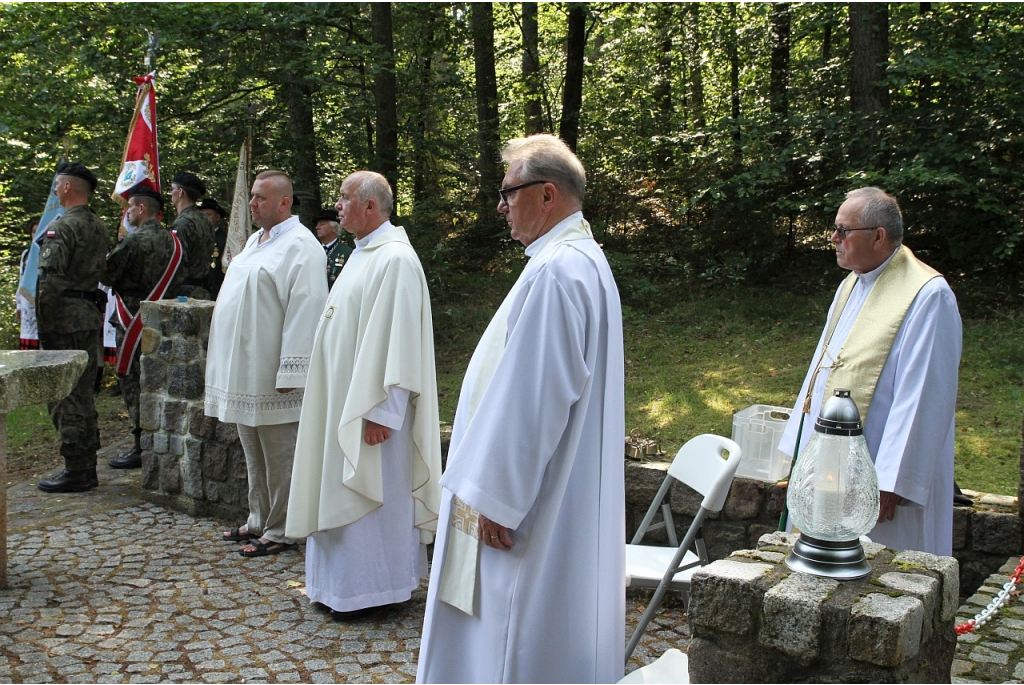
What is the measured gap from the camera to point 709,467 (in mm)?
3648

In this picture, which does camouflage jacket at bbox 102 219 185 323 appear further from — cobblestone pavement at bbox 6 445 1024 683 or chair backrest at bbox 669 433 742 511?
chair backrest at bbox 669 433 742 511

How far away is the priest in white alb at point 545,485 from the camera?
8.95 feet

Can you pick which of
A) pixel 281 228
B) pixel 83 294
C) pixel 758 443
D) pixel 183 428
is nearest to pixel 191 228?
pixel 83 294

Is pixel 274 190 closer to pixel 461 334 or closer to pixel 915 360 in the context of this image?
pixel 915 360

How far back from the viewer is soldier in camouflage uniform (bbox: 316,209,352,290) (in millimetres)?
8664

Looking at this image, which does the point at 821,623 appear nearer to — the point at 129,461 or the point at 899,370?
the point at 899,370

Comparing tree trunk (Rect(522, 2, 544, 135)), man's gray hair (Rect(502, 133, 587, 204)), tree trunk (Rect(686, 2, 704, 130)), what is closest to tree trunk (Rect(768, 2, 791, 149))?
tree trunk (Rect(686, 2, 704, 130))

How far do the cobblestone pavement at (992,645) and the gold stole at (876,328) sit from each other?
0.93 meters

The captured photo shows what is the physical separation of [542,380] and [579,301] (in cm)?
28

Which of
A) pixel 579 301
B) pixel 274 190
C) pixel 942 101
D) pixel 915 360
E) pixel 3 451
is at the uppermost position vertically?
pixel 942 101

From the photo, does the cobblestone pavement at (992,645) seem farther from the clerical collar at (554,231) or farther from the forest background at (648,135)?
the forest background at (648,135)

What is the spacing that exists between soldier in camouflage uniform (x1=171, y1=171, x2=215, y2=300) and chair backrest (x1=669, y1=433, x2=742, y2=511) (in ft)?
17.4

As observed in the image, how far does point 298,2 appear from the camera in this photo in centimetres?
1010

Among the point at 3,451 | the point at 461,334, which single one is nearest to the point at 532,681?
the point at 3,451
